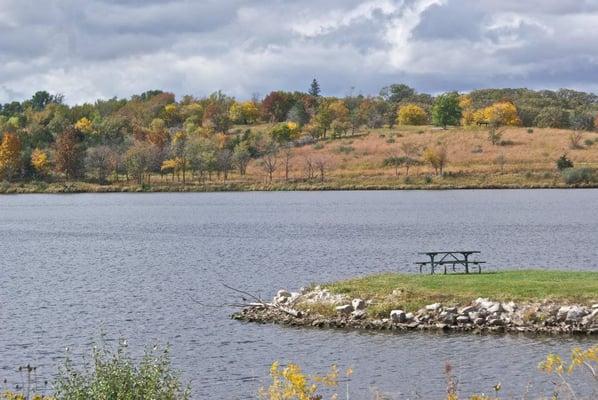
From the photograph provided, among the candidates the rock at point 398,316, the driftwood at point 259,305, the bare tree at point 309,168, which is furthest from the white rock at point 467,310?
the bare tree at point 309,168

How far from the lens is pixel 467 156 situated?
170250 mm

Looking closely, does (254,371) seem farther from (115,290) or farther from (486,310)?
(115,290)

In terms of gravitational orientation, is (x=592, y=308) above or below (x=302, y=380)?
below

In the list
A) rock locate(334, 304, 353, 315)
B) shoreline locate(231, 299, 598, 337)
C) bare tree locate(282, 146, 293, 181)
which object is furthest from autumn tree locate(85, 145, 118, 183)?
shoreline locate(231, 299, 598, 337)

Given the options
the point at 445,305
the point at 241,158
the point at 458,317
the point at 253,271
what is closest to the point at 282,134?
the point at 241,158

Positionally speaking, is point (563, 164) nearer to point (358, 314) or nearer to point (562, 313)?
point (358, 314)

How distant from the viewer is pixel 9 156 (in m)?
172

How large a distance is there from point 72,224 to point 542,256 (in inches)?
2333

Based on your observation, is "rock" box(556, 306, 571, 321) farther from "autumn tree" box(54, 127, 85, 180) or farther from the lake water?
"autumn tree" box(54, 127, 85, 180)

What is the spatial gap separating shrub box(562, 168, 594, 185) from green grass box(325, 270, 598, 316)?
109 metres

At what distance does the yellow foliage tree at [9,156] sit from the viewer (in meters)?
172

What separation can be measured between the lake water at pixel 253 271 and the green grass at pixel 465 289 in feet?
8.44

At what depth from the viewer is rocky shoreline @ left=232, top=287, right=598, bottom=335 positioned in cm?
3259

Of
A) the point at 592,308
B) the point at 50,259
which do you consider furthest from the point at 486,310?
the point at 50,259
